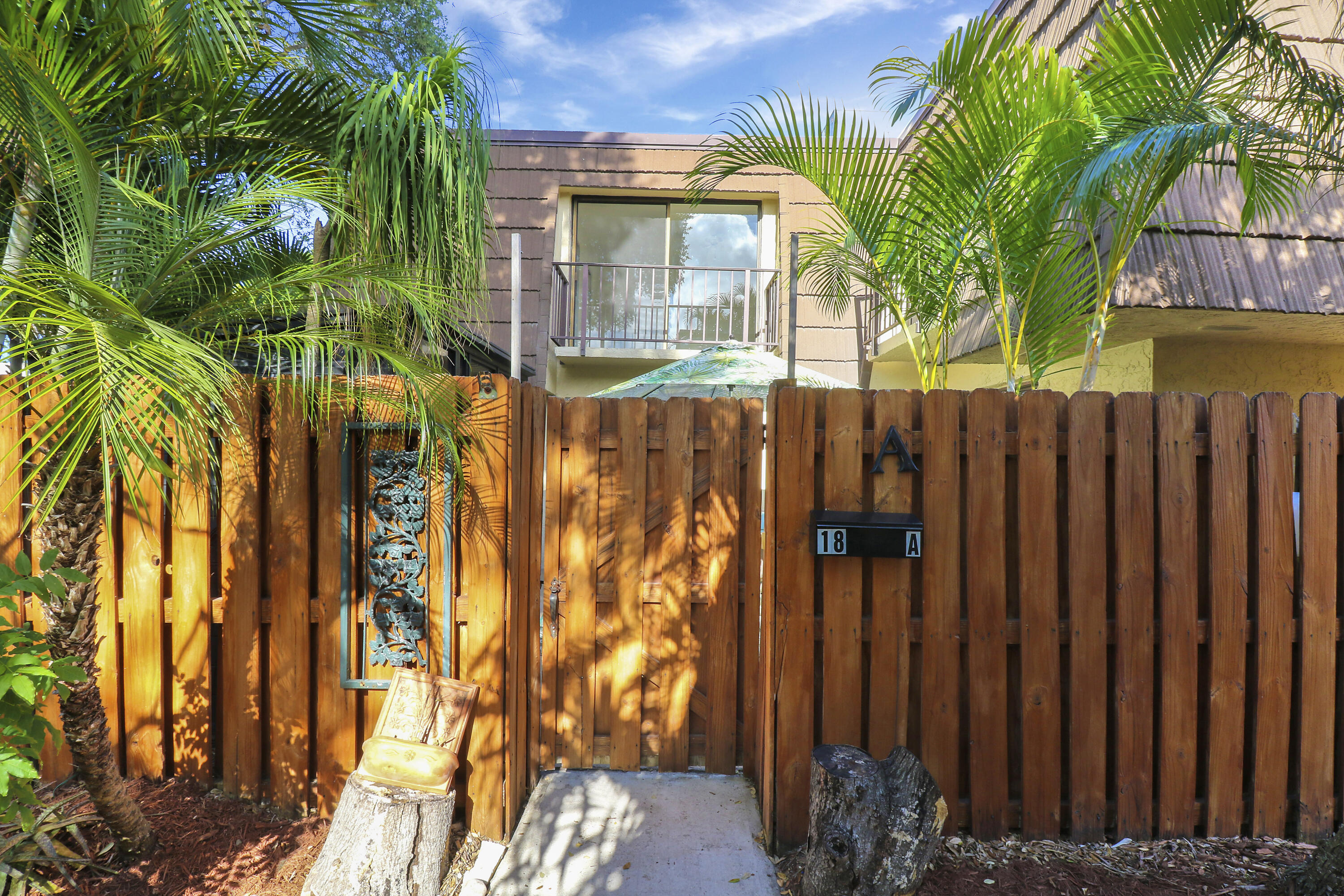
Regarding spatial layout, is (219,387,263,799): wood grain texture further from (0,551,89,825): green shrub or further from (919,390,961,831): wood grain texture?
(919,390,961,831): wood grain texture

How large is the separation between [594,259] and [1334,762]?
27.7ft

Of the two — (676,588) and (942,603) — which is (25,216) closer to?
(676,588)

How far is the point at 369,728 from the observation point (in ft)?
9.51

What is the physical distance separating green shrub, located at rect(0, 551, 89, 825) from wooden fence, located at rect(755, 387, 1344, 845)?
228cm

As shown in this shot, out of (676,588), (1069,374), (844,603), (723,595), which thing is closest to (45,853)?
(676,588)

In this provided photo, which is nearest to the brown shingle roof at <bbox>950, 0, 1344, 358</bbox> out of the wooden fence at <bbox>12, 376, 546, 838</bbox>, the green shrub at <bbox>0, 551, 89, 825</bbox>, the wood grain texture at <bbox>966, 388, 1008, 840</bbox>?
the wood grain texture at <bbox>966, 388, 1008, 840</bbox>

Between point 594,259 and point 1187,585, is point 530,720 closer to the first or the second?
point 1187,585

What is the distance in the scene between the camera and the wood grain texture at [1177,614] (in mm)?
2775

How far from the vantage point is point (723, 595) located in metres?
3.37

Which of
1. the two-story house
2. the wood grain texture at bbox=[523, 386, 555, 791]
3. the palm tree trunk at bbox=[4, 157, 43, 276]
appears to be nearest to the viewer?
the palm tree trunk at bbox=[4, 157, 43, 276]

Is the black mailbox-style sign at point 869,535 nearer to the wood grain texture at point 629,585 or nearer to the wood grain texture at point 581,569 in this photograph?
the wood grain texture at point 629,585

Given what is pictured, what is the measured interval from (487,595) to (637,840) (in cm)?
117

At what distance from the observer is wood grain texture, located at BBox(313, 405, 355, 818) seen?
2865 mm

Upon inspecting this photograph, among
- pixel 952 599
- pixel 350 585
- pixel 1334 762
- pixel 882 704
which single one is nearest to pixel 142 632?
pixel 350 585
